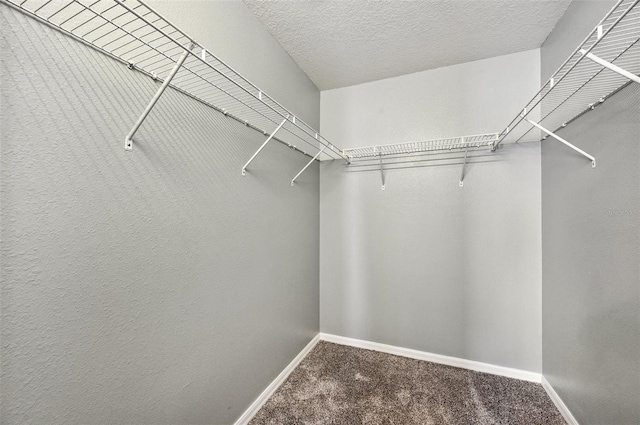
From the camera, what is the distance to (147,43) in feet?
2.37

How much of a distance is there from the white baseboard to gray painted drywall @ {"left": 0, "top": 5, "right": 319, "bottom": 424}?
177 cm

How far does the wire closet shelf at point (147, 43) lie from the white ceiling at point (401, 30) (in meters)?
0.60

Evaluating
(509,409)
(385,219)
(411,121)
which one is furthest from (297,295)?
(411,121)

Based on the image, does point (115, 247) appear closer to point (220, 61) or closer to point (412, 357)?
point (220, 61)

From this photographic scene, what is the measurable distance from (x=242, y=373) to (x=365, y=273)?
1.17 m

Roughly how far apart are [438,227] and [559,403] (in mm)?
1210

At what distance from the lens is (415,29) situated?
1.50 meters

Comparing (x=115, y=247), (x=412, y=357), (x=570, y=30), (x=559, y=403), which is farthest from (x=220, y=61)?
(x=559, y=403)

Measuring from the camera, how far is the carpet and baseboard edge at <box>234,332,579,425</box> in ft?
4.43

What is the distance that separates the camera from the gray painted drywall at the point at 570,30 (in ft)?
3.64

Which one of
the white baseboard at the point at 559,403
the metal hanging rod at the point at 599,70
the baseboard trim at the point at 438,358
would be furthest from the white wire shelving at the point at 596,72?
the baseboard trim at the point at 438,358

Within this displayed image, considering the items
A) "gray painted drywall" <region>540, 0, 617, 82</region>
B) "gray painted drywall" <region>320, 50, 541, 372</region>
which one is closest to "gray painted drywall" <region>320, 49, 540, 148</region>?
"gray painted drywall" <region>320, 50, 541, 372</region>

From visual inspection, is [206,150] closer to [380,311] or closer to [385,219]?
[385,219]

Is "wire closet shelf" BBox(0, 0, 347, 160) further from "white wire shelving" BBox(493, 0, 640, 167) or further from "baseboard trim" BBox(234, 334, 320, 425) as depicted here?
"baseboard trim" BBox(234, 334, 320, 425)
